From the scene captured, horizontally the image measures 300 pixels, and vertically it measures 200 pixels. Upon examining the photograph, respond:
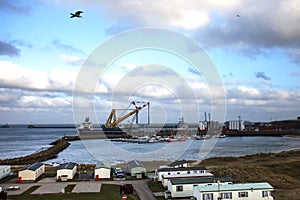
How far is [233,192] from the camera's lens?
10516 millimetres

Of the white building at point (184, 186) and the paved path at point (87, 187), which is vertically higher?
the white building at point (184, 186)

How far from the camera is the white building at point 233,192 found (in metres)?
10.3

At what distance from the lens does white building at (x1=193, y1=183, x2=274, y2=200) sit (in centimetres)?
1031

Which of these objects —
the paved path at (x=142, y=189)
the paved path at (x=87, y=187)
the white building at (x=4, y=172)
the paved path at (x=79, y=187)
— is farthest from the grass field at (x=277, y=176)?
the white building at (x=4, y=172)

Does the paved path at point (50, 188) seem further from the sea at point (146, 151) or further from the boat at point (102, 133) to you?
the boat at point (102, 133)

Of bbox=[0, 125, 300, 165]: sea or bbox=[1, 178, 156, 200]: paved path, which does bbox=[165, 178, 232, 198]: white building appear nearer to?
bbox=[1, 178, 156, 200]: paved path

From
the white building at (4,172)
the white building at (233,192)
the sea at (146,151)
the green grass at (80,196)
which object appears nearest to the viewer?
the white building at (233,192)

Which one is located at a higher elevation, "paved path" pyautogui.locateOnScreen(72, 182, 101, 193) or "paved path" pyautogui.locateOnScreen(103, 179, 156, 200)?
"paved path" pyautogui.locateOnScreen(103, 179, 156, 200)

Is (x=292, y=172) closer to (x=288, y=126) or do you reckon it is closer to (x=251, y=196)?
(x=251, y=196)

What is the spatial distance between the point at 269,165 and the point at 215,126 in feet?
214

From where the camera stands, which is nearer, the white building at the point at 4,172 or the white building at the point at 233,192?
the white building at the point at 233,192

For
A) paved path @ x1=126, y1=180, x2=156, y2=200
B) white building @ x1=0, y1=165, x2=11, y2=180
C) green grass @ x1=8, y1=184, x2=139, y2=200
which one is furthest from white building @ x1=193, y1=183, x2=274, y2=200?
white building @ x1=0, y1=165, x2=11, y2=180

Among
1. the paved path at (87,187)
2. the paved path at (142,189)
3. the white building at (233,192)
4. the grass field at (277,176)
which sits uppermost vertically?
the white building at (233,192)

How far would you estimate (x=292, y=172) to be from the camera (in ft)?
58.0
